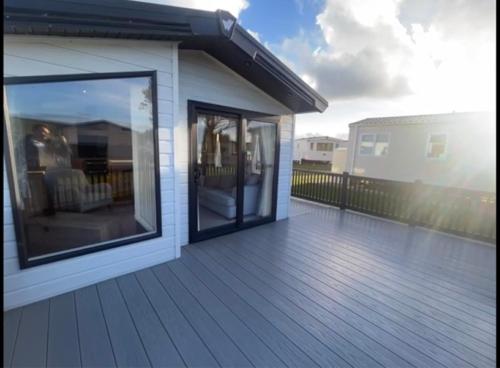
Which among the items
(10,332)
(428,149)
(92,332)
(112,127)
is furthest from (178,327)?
(428,149)

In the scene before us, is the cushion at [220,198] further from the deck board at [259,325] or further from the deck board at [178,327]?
the deck board at [178,327]

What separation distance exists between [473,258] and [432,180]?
6.79m

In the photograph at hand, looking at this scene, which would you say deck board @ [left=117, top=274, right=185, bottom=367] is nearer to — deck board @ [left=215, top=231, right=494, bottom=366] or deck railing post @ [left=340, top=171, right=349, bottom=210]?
deck board @ [left=215, top=231, right=494, bottom=366]

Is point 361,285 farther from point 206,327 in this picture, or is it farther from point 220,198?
point 220,198

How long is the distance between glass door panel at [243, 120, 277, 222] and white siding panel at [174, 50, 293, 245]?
0.40 m

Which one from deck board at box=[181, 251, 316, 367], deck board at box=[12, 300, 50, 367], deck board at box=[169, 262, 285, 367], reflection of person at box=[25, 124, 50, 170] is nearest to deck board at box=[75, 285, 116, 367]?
deck board at box=[12, 300, 50, 367]

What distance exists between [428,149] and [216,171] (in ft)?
29.1

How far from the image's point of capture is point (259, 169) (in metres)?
4.45

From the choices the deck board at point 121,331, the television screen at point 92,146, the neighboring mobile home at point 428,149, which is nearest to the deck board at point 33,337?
the deck board at point 121,331

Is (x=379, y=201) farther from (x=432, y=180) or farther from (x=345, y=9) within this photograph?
(x=432, y=180)

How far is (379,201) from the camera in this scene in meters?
5.20

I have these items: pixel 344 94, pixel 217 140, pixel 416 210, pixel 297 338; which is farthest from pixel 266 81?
pixel 344 94

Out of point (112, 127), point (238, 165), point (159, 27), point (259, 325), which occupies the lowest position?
point (259, 325)

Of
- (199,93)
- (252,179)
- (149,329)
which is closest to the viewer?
(149,329)
